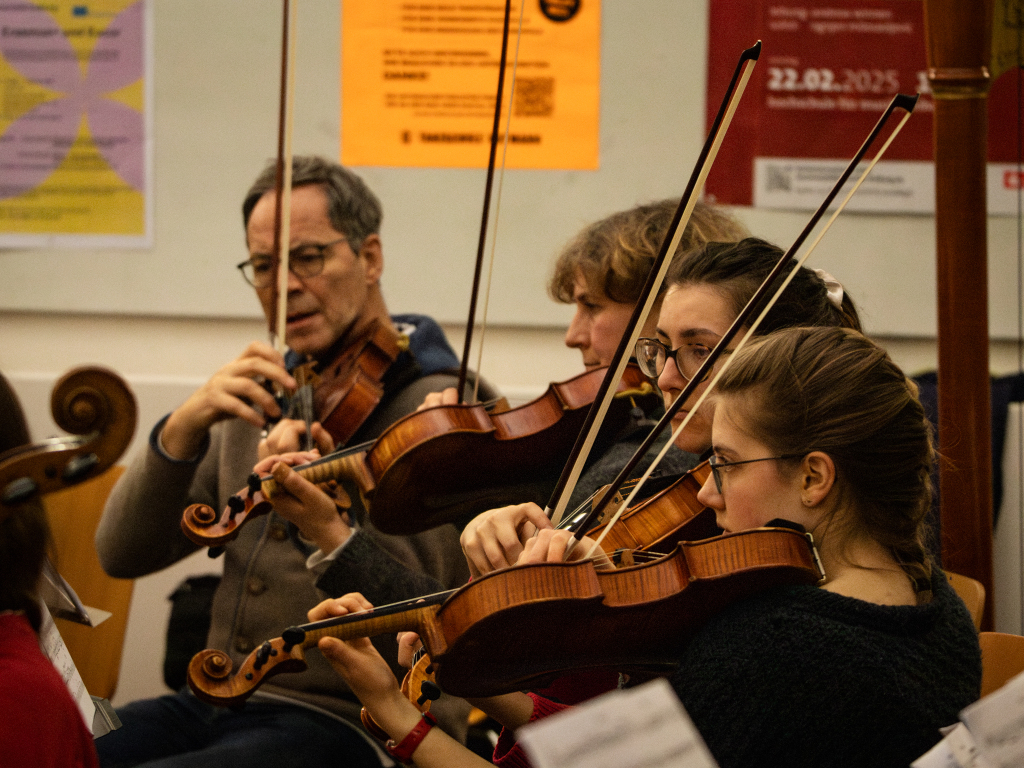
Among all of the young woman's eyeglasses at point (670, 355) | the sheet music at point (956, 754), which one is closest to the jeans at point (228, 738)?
the young woman's eyeglasses at point (670, 355)

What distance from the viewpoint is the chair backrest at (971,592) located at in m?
1.20

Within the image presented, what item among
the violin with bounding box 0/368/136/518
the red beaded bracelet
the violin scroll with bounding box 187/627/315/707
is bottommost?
the red beaded bracelet

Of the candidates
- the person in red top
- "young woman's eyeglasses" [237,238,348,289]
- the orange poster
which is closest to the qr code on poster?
the orange poster

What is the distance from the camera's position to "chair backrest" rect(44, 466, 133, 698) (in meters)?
1.84

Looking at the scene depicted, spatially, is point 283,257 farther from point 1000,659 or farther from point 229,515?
point 1000,659

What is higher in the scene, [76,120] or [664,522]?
[76,120]

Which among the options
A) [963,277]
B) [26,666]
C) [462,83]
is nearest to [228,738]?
[26,666]

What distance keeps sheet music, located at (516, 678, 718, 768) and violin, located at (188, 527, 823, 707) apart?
0.97ft

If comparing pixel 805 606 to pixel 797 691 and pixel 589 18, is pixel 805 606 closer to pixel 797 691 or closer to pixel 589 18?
pixel 797 691

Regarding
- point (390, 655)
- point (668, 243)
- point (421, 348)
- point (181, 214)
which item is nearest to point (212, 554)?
point (390, 655)

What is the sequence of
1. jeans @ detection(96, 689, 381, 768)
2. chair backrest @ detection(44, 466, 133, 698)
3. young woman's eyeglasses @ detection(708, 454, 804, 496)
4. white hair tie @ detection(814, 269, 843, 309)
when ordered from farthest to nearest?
1. chair backrest @ detection(44, 466, 133, 698)
2. jeans @ detection(96, 689, 381, 768)
3. white hair tie @ detection(814, 269, 843, 309)
4. young woman's eyeglasses @ detection(708, 454, 804, 496)

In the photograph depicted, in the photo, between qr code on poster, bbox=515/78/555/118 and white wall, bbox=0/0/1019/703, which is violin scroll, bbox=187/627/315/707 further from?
qr code on poster, bbox=515/78/555/118

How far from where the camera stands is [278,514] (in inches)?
56.9

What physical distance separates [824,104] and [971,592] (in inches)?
56.9
